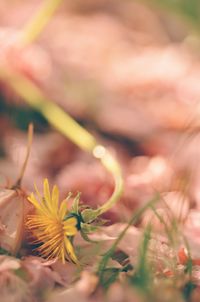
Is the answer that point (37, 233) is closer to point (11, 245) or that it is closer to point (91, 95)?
point (11, 245)

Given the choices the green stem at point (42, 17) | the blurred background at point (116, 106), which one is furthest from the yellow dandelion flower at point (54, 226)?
the green stem at point (42, 17)

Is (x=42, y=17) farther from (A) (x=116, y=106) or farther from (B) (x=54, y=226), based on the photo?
(B) (x=54, y=226)

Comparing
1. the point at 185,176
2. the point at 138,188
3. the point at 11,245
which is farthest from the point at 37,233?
the point at 138,188

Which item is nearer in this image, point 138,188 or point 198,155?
point 138,188

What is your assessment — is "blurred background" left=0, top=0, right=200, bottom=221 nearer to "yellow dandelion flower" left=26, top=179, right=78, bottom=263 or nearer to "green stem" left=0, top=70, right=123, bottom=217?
"green stem" left=0, top=70, right=123, bottom=217

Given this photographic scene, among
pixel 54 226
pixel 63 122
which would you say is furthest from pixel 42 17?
pixel 54 226
